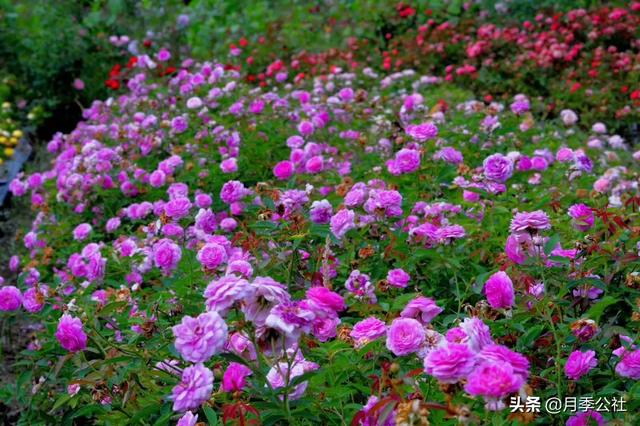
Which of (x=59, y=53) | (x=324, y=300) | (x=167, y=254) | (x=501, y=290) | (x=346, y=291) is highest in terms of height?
(x=324, y=300)

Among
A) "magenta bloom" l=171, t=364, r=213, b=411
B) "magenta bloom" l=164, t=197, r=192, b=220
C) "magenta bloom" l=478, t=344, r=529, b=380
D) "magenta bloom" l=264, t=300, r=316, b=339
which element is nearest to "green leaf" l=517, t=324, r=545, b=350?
"magenta bloom" l=478, t=344, r=529, b=380

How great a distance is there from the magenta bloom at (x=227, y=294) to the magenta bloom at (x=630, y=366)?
0.85m

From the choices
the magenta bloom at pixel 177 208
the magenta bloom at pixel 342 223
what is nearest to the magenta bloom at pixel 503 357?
the magenta bloom at pixel 342 223

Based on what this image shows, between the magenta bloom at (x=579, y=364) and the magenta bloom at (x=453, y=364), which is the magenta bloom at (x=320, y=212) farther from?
the magenta bloom at (x=453, y=364)

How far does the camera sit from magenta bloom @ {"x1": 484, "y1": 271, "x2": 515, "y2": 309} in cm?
158

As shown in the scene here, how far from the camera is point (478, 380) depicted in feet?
3.69

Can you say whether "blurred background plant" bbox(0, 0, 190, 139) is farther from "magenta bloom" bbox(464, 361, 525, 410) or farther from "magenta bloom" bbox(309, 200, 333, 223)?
"magenta bloom" bbox(464, 361, 525, 410)

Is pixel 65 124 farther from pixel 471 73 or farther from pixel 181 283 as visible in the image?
pixel 181 283

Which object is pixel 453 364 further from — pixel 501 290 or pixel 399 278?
pixel 399 278

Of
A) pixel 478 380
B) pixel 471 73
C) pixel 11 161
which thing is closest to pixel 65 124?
pixel 11 161

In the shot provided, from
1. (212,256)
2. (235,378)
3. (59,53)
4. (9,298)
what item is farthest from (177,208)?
(59,53)

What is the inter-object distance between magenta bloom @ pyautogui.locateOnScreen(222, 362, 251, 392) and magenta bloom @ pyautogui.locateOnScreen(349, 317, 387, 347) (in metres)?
0.24

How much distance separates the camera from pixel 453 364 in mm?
1158

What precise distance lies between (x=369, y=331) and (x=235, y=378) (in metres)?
0.30
